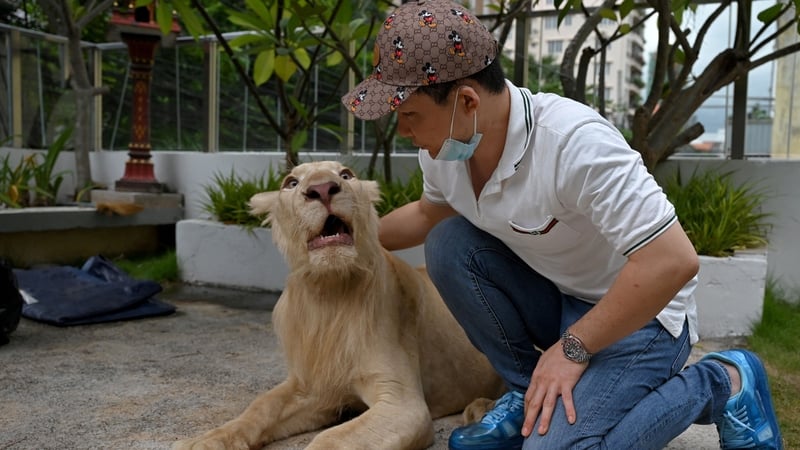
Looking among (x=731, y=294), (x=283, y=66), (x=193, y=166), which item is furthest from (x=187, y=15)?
(x=193, y=166)

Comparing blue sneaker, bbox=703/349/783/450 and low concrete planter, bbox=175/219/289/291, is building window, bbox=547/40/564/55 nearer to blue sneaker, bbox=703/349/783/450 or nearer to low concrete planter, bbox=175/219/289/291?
low concrete planter, bbox=175/219/289/291

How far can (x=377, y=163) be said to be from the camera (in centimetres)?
582

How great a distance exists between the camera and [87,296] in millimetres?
4328

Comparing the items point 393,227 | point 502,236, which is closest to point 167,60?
point 393,227

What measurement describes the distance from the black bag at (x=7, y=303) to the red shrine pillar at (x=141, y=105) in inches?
128

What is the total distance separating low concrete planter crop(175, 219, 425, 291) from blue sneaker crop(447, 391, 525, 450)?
255 centimetres

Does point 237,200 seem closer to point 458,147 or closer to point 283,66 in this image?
point 283,66

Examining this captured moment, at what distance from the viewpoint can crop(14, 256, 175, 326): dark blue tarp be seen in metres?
4.09

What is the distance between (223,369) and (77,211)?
126 inches

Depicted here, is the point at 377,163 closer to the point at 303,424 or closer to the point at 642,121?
the point at 642,121

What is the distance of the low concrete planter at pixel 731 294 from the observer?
3809 millimetres

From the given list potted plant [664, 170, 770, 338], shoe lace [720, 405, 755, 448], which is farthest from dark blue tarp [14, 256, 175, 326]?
shoe lace [720, 405, 755, 448]

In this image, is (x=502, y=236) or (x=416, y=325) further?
(x=416, y=325)

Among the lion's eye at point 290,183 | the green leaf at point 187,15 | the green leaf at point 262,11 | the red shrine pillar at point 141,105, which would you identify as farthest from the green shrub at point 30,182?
the lion's eye at point 290,183
